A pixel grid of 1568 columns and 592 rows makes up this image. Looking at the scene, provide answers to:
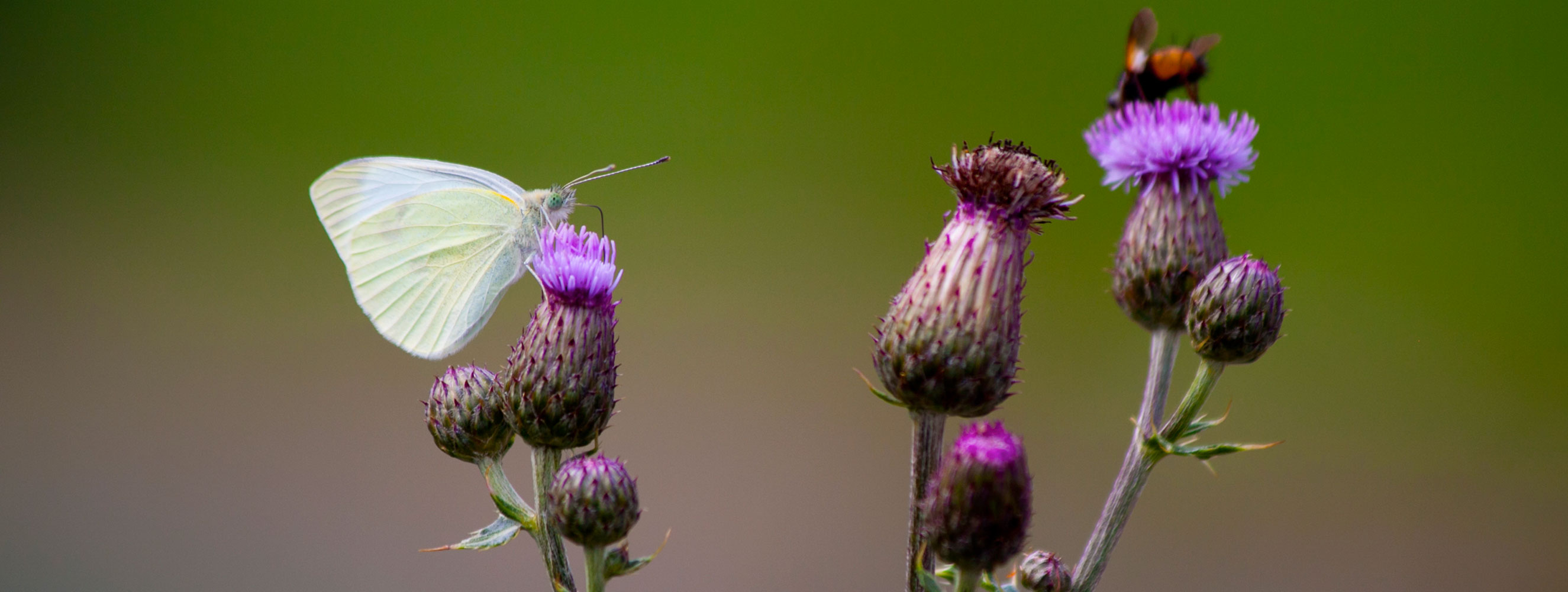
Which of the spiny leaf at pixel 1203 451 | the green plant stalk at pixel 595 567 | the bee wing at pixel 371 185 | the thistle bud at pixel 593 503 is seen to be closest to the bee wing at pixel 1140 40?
the spiny leaf at pixel 1203 451

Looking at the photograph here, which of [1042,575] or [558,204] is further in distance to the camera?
[558,204]

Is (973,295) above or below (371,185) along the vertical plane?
below

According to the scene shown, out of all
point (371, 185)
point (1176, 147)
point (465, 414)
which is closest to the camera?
point (465, 414)

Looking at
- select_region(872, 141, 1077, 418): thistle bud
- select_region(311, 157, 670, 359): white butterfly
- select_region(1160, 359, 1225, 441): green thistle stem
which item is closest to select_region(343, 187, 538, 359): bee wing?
select_region(311, 157, 670, 359): white butterfly

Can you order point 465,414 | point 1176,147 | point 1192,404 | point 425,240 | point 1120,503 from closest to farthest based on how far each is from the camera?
point 1120,503 < point 1192,404 < point 465,414 < point 1176,147 < point 425,240

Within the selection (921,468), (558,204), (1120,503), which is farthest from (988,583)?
(558,204)

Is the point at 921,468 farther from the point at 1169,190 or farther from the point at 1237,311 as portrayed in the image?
the point at 1169,190
